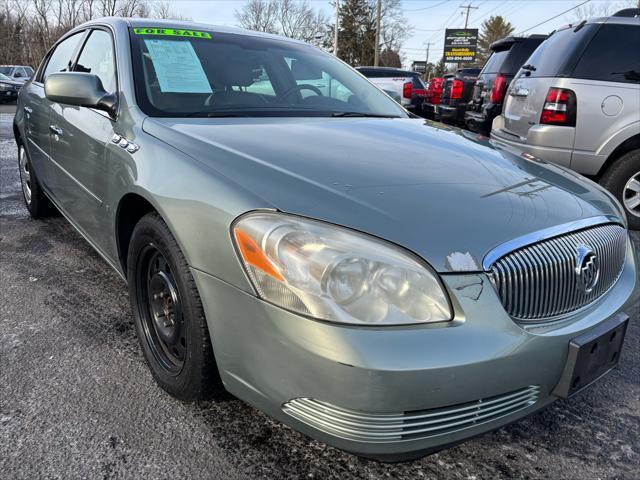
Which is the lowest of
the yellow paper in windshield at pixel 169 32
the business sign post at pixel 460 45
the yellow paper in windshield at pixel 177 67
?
the yellow paper in windshield at pixel 177 67

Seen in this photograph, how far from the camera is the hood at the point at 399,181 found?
1469mm

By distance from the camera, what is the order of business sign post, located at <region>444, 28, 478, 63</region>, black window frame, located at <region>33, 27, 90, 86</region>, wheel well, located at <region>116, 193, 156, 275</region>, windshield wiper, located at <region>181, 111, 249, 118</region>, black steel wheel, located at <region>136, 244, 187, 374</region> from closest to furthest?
black steel wheel, located at <region>136, 244, 187, 374</region>
wheel well, located at <region>116, 193, 156, 275</region>
windshield wiper, located at <region>181, 111, 249, 118</region>
black window frame, located at <region>33, 27, 90, 86</region>
business sign post, located at <region>444, 28, 478, 63</region>

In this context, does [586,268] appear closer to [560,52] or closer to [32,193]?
[560,52]

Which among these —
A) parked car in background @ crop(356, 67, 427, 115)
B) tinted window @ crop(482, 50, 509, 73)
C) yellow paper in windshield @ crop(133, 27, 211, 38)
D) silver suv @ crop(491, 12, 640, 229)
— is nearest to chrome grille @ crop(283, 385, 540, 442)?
yellow paper in windshield @ crop(133, 27, 211, 38)

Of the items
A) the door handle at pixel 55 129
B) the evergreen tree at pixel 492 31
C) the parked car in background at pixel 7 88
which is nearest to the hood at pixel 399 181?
the door handle at pixel 55 129

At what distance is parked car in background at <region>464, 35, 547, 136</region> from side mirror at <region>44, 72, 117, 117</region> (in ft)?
18.2

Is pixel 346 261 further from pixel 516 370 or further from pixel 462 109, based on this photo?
pixel 462 109

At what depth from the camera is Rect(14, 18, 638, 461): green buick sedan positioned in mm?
1337

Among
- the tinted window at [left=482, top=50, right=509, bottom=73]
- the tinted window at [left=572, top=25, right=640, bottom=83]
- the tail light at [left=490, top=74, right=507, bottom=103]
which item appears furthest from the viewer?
the tinted window at [left=482, top=50, right=509, bottom=73]

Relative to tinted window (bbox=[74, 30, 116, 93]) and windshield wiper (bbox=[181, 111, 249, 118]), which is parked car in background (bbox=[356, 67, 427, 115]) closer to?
tinted window (bbox=[74, 30, 116, 93])

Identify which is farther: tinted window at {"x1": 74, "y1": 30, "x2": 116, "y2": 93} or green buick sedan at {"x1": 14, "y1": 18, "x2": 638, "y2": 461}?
tinted window at {"x1": 74, "y1": 30, "x2": 116, "y2": 93}

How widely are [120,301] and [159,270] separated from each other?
107 cm

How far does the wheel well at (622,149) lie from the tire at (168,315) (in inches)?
163

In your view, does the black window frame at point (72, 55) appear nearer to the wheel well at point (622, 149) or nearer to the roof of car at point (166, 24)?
the roof of car at point (166, 24)
